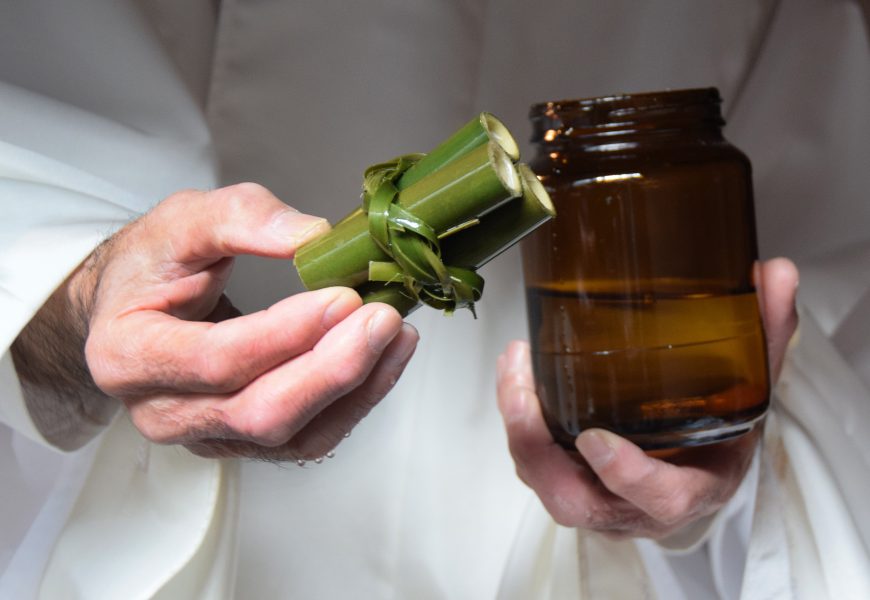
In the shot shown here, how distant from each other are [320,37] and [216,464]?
1.26 feet

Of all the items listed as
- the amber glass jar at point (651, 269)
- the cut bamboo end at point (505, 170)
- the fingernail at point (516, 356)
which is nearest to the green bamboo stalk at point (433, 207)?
the cut bamboo end at point (505, 170)

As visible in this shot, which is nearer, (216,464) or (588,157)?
(588,157)

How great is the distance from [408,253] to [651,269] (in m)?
0.22

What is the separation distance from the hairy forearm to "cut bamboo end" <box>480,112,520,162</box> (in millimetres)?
297

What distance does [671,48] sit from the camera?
0.93m

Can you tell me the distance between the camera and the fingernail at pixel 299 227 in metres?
0.50

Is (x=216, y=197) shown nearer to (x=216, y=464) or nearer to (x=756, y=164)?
(x=216, y=464)

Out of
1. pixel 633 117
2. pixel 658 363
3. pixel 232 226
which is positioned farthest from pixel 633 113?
pixel 232 226

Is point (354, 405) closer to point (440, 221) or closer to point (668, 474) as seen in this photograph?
point (440, 221)

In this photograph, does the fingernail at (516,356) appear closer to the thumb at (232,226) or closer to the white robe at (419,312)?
Answer: the white robe at (419,312)

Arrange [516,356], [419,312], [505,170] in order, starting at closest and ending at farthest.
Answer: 1. [505,170]
2. [516,356]
3. [419,312]

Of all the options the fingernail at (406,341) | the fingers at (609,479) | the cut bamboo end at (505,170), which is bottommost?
the fingers at (609,479)

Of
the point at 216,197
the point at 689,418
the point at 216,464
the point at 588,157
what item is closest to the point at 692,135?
the point at 588,157

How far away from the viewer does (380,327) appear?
1.52ft
